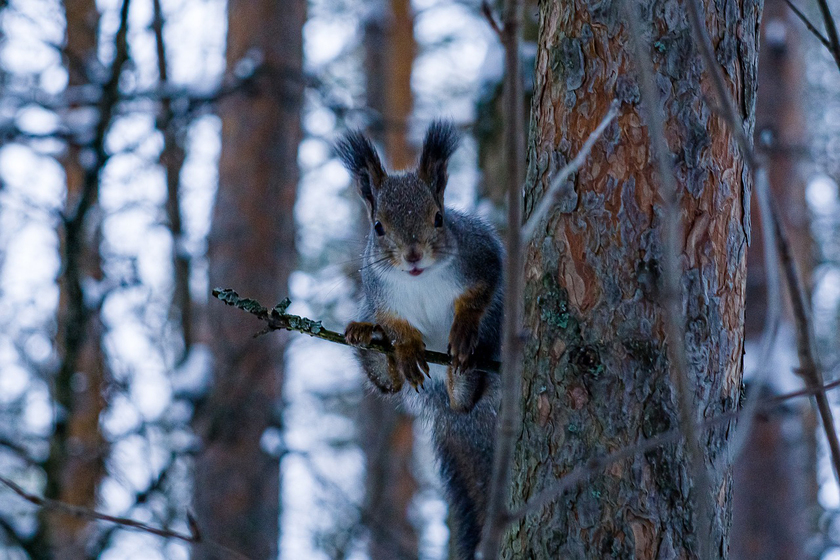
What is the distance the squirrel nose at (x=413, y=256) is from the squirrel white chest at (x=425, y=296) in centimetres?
12

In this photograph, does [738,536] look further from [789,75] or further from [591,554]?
[591,554]

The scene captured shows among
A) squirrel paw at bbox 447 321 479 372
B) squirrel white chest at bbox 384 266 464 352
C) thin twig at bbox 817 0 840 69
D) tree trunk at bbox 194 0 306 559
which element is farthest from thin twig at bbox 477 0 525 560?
tree trunk at bbox 194 0 306 559

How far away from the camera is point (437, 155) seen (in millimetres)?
1951

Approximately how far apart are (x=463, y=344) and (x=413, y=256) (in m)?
0.21

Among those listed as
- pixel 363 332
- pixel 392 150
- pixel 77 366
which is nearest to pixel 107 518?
pixel 363 332

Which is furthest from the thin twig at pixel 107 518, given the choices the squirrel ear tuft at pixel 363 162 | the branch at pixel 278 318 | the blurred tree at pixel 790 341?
the blurred tree at pixel 790 341

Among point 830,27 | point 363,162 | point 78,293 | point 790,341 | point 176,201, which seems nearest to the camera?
point 830,27

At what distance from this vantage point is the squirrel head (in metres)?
1.82

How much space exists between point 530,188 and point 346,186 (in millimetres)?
4789

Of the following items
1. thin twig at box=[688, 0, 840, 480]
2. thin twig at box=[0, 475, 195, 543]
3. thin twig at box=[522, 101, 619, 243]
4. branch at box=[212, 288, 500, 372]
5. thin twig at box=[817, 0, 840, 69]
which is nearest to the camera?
thin twig at box=[688, 0, 840, 480]

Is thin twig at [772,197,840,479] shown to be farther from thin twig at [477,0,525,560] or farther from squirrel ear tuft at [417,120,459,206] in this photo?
squirrel ear tuft at [417,120,459,206]

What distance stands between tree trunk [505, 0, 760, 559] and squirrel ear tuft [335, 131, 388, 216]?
2.31 ft

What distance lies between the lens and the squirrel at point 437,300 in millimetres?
1840

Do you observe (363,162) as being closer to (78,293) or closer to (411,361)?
(411,361)
